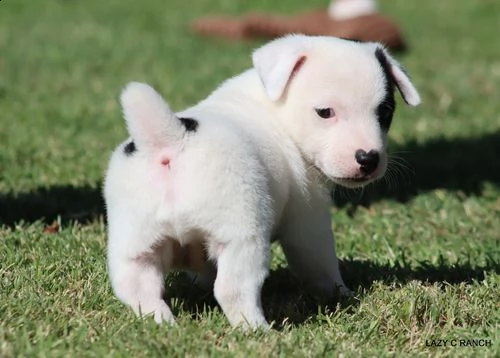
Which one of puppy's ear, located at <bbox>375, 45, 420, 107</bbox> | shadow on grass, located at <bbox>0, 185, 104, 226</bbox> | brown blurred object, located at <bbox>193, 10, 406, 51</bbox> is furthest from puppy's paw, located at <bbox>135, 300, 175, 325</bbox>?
brown blurred object, located at <bbox>193, 10, 406, 51</bbox>

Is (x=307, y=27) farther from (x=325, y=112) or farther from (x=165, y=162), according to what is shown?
(x=165, y=162)

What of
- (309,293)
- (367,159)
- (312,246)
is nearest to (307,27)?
(309,293)

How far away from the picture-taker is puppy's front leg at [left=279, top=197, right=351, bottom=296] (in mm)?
4473

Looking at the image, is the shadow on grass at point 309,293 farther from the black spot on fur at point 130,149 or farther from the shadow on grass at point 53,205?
the shadow on grass at point 53,205

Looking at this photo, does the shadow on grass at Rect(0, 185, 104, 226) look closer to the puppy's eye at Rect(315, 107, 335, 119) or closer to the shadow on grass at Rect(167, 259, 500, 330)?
the shadow on grass at Rect(167, 259, 500, 330)

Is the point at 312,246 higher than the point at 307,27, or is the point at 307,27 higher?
the point at 307,27

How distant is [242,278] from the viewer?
391cm

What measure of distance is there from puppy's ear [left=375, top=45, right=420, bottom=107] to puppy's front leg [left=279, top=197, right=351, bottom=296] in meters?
0.64

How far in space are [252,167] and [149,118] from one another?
0.44m

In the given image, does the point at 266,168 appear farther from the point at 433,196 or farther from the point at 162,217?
the point at 433,196

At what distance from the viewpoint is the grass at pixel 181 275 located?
155 inches

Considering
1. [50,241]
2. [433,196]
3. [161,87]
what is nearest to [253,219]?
[50,241]

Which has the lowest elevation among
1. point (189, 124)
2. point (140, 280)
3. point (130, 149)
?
point (140, 280)

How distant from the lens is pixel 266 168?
4.14 metres
